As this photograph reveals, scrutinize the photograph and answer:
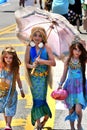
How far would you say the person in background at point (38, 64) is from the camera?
6.36 m

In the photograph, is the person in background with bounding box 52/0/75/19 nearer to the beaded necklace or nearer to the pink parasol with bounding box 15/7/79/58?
the pink parasol with bounding box 15/7/79/58

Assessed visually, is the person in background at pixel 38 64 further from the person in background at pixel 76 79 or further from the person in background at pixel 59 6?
the person in background at pixel 59 6

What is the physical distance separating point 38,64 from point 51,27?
662mm

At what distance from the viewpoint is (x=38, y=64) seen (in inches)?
250

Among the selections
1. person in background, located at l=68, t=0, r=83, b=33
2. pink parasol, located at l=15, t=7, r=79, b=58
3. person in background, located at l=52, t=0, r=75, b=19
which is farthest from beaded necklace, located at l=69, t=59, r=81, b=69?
Answer: person in background, located at l=68, t=0, r=83, b=33

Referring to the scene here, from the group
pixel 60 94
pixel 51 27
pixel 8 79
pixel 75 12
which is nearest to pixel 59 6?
pixel 75 12

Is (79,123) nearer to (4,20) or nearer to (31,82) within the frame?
(31,82)

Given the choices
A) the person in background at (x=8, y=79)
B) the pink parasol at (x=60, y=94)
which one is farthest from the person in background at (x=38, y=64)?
the pink parasol at (x=60, y=94)

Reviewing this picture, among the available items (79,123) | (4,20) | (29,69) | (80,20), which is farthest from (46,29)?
(4,20)

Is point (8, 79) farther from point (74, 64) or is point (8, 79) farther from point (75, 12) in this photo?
point (75, 12)

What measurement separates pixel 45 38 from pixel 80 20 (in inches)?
333

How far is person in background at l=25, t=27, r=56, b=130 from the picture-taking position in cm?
636

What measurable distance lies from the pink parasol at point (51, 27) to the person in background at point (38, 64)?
0.34m

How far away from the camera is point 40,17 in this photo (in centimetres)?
700
